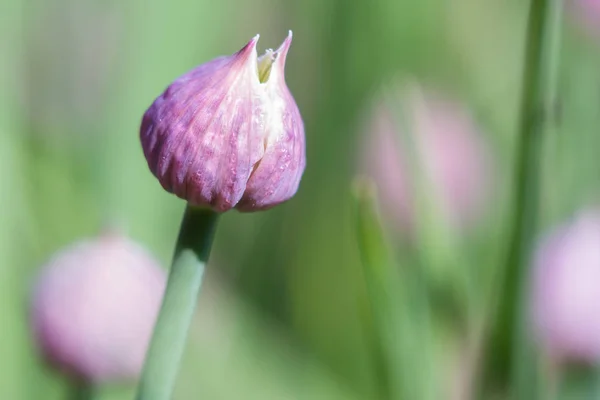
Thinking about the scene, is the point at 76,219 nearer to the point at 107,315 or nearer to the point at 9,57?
the point at 9,57

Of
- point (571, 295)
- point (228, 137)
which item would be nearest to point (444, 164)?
point (571, 295)

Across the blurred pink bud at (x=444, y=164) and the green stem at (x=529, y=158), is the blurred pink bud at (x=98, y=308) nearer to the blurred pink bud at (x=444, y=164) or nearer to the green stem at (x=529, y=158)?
the green stem at (x=529, y=158)

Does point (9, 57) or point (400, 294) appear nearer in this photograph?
point (400, 294)

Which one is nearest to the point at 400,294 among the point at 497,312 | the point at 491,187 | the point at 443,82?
the point at 497,312

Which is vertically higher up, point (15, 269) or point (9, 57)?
point (9, 57)

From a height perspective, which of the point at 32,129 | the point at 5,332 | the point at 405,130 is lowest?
the point at 5,332

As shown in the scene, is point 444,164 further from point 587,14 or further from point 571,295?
point 571,295

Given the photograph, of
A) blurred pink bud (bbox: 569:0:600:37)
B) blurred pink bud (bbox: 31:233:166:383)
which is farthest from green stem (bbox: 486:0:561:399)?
blurred pink bud (bbox: 569:0:600:37)
